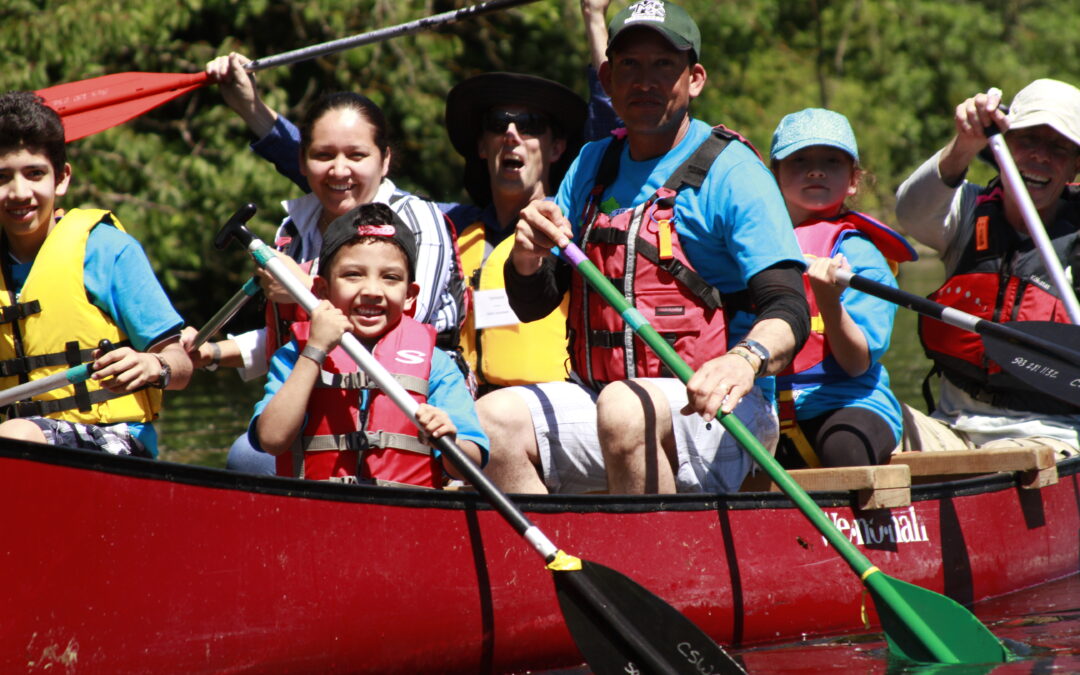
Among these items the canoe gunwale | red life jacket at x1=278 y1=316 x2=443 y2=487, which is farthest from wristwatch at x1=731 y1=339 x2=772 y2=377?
red life jacket at x1=278 y1=316 x2=443 y2=487

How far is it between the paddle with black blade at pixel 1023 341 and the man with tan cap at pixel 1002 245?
0.32 meters

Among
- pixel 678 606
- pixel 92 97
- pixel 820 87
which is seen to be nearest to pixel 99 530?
pixel 678 606

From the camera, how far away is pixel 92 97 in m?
4.93

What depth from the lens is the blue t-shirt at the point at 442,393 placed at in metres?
3.43

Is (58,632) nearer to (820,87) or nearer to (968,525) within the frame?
(968,525)

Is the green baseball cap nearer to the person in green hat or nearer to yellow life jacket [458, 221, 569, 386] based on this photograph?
the person in green hat

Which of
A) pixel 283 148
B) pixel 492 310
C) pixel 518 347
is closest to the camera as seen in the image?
pixel 492 310

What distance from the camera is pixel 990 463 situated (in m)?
4.39

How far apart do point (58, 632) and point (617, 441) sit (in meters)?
1.43

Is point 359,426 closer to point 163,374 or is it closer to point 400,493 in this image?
point 400,493

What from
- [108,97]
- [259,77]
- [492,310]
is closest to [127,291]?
[492,310]

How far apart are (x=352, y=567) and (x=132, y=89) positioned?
261 centimetres

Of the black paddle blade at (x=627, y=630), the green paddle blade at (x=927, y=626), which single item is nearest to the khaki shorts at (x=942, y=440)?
the green paddle blade at (x=927, y=626)

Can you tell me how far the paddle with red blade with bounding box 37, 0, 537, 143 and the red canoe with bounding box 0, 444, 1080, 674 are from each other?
2.10 meters
